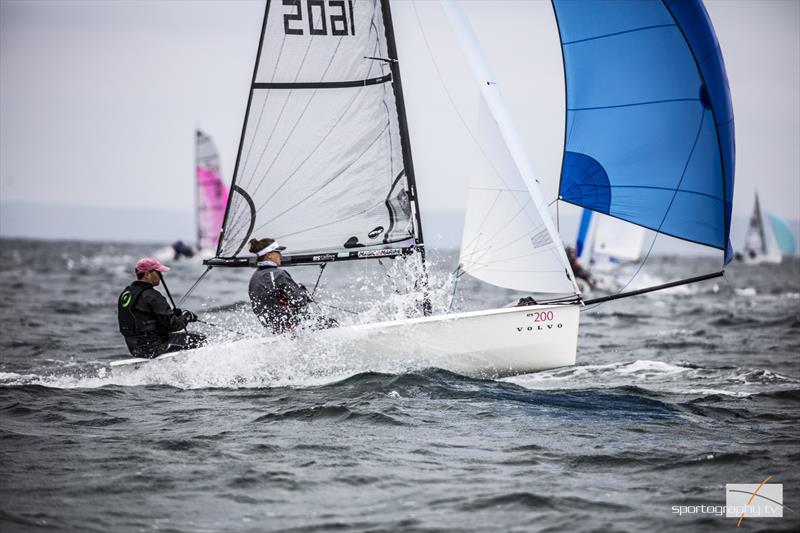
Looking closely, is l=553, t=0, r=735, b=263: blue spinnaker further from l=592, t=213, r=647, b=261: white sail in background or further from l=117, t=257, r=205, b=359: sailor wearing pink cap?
l=592, t=213, r=647, b=261: white sail in background

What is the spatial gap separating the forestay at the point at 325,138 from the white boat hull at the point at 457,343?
1138mm

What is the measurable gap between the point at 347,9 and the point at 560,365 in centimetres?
425

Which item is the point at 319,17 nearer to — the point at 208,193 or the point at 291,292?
the point at 291,292

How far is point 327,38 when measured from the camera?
29.6 ft

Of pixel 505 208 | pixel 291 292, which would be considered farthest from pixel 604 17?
pixel 291 292

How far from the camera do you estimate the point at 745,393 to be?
8.45 metres

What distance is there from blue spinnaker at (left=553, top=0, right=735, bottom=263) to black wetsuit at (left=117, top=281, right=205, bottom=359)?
14.0 ft

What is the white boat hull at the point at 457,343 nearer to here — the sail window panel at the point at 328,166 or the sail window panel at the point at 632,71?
the sail window panel at the point at 328,166

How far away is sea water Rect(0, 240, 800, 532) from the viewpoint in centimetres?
489

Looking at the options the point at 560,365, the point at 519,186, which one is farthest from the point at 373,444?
the point at 519,186

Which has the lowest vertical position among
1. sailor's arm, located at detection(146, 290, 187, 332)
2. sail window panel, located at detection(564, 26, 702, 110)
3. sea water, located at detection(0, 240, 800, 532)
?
Result: sea water, located at detection(0, 240, 800, 532)

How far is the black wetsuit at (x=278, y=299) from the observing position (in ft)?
27.6

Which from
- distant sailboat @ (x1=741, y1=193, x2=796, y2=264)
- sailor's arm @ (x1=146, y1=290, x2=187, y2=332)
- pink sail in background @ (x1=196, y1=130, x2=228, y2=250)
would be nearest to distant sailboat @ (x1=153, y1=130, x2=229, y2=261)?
pink sail in background @ (x1=196, y1=130, x2=228, y2=250)

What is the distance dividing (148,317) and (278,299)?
132 centimetres
